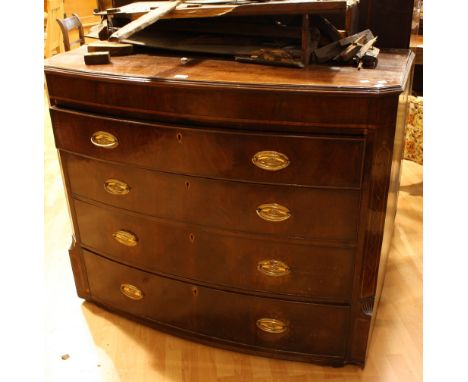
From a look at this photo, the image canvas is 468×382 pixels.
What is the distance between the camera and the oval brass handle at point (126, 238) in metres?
1.58

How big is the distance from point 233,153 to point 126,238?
20.4 inches

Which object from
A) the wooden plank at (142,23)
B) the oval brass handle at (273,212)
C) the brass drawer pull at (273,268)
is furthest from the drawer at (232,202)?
the wooden plank at (142,23)

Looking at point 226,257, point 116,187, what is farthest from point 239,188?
point 116,187

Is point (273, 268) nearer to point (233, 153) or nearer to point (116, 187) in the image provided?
point (233, 153)

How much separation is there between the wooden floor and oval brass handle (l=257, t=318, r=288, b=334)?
141 millimetres

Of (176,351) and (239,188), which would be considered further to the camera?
(176,351)

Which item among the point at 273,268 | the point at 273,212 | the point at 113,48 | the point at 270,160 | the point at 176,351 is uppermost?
the point at 113,48

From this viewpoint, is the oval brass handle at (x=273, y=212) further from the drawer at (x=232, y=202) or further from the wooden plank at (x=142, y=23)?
the wooden plank at (x=142, y=23)

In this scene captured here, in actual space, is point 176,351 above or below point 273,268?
below

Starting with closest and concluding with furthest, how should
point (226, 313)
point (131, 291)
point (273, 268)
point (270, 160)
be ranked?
1. point (270, 160)
2. point (273, 268)
3. point (226, 313)
4. point (131, 291)

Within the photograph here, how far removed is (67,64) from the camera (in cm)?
147

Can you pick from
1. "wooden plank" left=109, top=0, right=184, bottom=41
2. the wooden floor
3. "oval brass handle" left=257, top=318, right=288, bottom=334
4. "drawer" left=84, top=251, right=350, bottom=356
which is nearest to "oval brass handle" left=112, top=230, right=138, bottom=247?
"drawer" left=84, top=251, right=350, bottom=356

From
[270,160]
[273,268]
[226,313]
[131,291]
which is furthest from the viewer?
[131,291]

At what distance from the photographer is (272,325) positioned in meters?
1.53
